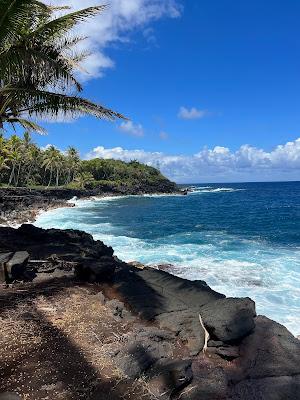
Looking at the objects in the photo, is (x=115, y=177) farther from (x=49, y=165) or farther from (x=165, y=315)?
(x=165, y=315)

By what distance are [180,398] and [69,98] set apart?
26.7 ft

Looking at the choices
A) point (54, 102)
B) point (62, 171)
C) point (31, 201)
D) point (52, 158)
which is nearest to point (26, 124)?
point (54, 102)

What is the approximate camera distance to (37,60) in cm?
976

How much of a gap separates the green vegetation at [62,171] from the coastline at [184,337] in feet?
183

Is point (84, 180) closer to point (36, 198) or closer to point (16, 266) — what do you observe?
point (36, 198)

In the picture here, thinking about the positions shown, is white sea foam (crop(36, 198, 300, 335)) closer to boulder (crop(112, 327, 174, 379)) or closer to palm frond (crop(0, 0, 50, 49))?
boulder (crop(112, 327, 174, 379))

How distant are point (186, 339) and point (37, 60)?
7402 mm

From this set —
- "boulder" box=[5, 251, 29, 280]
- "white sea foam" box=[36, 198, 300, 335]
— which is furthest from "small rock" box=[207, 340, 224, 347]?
"white sea foam" box=[36, 198, 300, 335]

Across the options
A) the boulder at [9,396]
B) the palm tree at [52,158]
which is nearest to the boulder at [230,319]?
the boulder at [9,396]

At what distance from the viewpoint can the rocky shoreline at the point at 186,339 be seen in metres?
5.96

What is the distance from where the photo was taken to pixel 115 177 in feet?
415

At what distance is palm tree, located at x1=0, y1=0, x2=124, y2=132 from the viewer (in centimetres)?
909

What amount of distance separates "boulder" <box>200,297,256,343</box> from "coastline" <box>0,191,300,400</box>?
0.06ft

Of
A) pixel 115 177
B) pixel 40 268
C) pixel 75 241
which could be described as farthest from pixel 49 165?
pixel 40 268
